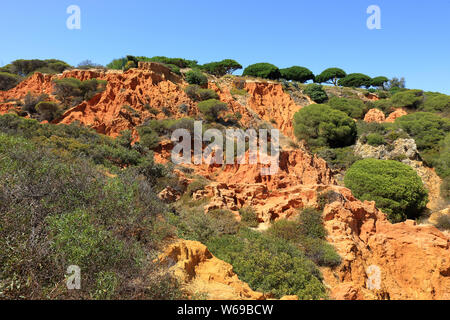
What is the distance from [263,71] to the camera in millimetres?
38906

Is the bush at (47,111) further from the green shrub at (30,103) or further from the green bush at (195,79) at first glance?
the green bush at (195,79)

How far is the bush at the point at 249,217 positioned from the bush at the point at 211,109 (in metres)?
14.5

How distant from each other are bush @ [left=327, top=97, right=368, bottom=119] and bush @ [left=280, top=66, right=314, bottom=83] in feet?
45.9

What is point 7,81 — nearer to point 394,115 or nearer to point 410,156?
point 410,156

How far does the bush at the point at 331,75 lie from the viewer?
Answer: 46375 millimetres

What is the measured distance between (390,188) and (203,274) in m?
13.0

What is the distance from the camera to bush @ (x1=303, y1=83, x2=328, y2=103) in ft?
117

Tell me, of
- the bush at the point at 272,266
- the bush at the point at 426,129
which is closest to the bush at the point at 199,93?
the bush at the point at 426,129

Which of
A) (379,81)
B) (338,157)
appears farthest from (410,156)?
(379,81)

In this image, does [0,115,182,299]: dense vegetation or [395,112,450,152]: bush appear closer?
[0,115,182,299]: dense vegetation

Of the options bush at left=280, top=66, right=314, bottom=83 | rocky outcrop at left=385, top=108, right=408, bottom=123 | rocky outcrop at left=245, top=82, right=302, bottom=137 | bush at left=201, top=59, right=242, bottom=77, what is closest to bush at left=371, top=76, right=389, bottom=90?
bush at left=280, top=66, right=314, bottom=83

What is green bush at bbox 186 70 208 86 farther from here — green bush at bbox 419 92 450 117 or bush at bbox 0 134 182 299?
green bush at bbox 419 92 450 117

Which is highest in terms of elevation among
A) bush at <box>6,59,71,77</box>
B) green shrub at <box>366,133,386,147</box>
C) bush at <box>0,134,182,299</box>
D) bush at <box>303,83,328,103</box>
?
bush at <box>6,59,71,77</box>

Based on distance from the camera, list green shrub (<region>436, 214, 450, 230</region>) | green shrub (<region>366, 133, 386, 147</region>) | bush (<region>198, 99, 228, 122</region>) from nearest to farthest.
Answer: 1. green shrub (<region>436, 214, 450, 230</region>)
2. green shrub (<region>366, 133, 386, 147</region>)
3. bush (<region>198, 99, 228, 122</region>)
